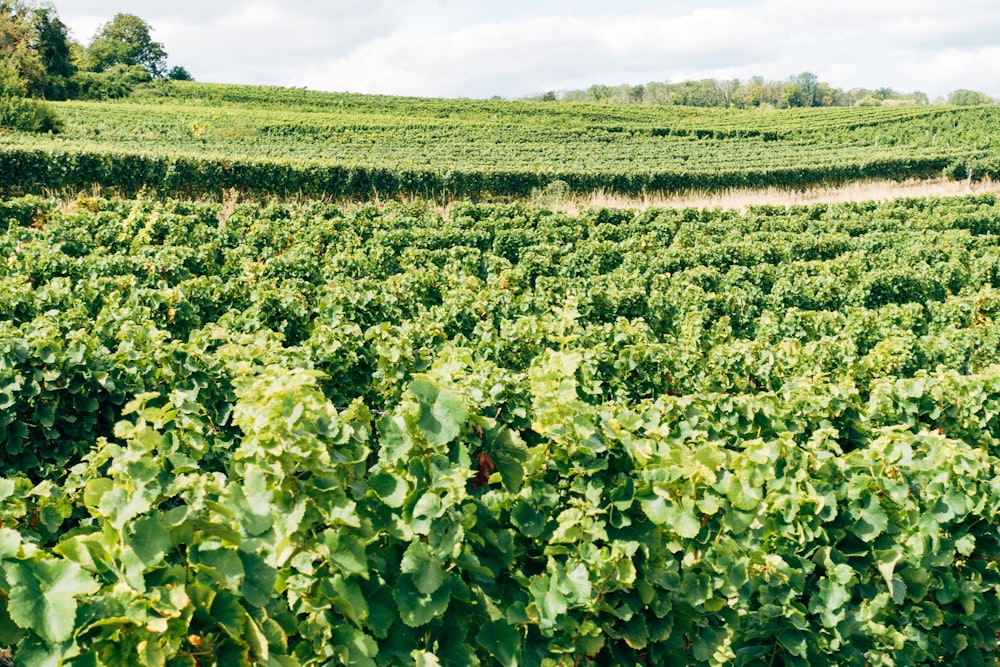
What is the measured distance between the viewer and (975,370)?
10203 mm

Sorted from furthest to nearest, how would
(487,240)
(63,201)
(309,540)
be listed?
(63,201) < (487,240) < (309,540)

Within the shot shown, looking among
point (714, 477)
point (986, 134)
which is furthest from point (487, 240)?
point (986, 134)

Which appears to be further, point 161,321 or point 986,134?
point 986,134

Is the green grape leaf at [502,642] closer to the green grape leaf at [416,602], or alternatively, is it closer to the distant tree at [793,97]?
the green grape leaf at [416,602]

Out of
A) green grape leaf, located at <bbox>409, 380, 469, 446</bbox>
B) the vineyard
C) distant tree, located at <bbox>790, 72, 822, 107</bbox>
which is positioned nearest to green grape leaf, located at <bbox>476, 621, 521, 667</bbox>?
green grape leaf, located at <bbox>409, 380, 469, 446</bbox>

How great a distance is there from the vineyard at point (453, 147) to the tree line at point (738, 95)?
50.4m

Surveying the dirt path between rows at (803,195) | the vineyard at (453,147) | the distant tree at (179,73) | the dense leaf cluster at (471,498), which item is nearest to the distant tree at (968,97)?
the vineyard at (453,147)

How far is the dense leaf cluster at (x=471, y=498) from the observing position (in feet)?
8.77

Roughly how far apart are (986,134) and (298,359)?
7749cm

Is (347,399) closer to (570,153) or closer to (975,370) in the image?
(975,370)

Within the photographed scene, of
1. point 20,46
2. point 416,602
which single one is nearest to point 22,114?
point 20,46

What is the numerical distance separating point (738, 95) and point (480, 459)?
14595 cm

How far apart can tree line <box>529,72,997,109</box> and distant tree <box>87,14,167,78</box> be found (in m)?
60.7

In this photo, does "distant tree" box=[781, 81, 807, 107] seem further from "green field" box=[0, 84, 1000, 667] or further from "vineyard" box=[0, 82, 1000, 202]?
"green field" box=[0, 84, 1000, 667]
